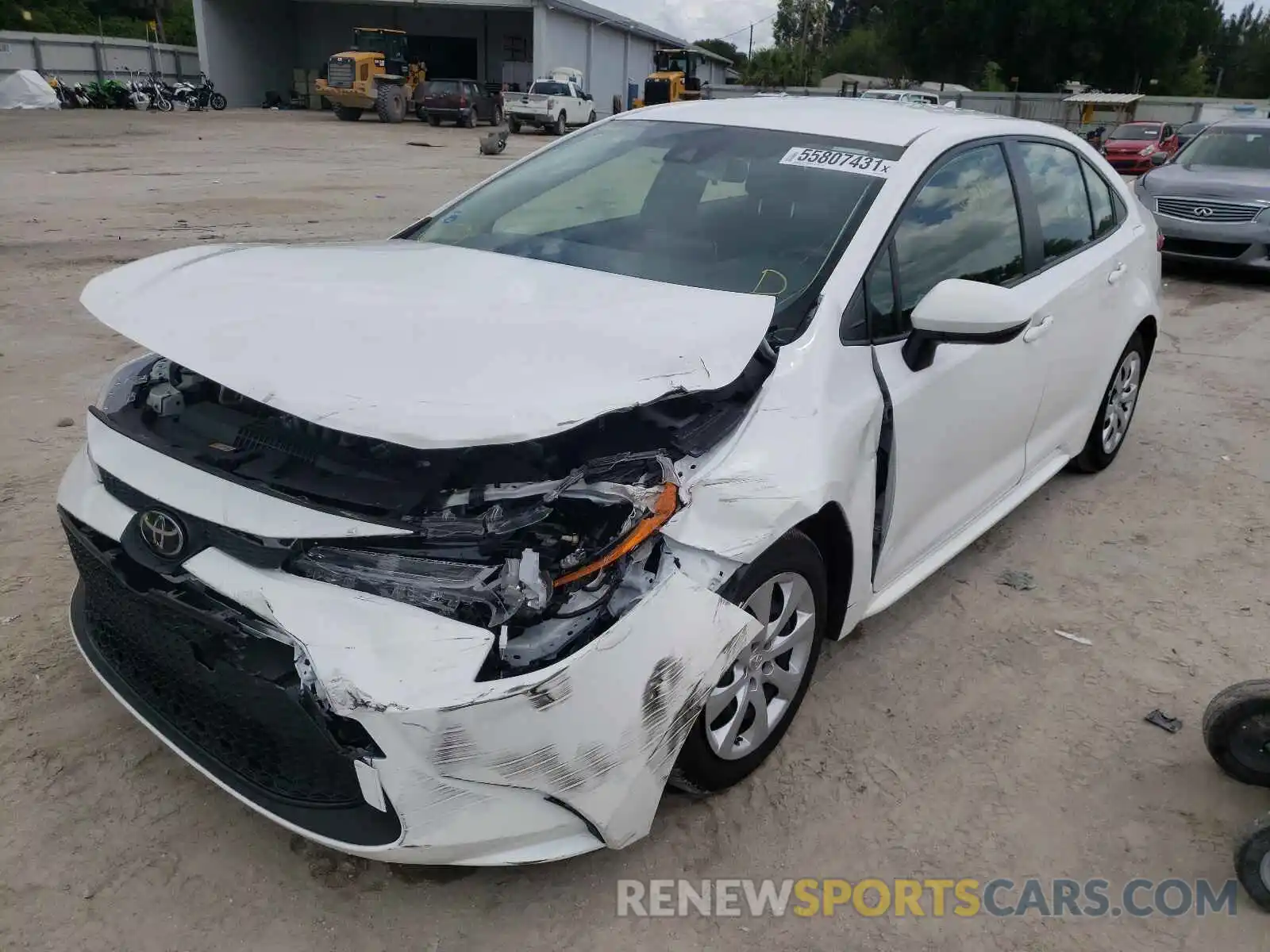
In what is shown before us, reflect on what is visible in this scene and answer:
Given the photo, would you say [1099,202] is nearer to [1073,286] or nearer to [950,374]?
[1073,286]

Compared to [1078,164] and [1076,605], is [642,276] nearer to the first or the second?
[1076,605]

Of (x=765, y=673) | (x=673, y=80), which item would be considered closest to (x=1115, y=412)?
(x=765, y=673)

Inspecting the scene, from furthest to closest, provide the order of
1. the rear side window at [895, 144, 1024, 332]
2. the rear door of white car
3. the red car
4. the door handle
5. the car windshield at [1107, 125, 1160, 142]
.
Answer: the car windshield at [1107, 125, 1160, 142]
the red car
the rear door of white car
the door handle
the rear side window at [895, 144, 1024, 332]

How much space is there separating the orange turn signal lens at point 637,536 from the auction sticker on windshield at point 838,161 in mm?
1443

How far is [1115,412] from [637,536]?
356 cm

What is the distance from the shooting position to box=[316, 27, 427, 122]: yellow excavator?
3331cm

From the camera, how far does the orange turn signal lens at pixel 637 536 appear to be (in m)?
1.97

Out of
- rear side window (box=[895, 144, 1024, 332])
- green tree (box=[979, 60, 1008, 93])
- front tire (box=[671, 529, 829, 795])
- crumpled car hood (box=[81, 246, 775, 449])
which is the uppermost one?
green tree (box=[979, 60, 1008, 93])

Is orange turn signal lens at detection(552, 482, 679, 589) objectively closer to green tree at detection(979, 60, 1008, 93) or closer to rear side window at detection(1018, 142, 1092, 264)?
rear side window at detection(1018, 142, 1092, 264)

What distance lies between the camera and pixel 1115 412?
15.3 feet

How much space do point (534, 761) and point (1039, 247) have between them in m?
2.77

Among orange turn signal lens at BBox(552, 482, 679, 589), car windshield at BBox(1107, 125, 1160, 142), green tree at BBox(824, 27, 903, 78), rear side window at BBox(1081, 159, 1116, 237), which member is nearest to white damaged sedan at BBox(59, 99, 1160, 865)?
orange turn signal lens at BBox(552, 482, 679, 589)

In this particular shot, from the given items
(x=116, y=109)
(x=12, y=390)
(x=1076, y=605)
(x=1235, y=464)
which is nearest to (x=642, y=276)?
(x=1076, y=605)

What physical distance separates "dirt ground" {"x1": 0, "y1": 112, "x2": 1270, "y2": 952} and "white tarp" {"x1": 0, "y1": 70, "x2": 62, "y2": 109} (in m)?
34.6
